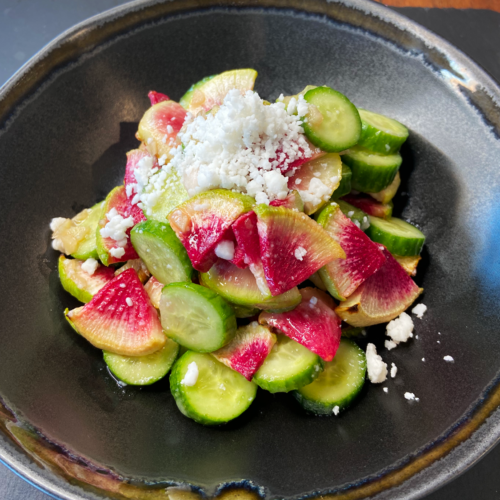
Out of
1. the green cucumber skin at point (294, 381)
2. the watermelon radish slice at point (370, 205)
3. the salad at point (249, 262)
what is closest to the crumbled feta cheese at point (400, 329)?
the salad at point (249, 262)

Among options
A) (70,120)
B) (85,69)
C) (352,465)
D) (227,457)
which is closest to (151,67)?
(85,69)

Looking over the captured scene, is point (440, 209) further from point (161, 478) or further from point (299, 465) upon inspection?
point (161, 478)

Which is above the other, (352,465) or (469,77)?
(469,77)

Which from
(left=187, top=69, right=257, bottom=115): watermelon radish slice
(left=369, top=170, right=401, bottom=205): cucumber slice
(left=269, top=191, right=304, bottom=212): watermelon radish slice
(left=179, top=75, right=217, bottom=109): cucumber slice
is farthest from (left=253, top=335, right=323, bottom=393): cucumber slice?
(left=179, top=75, right=217, bottom=109): cucumber slice

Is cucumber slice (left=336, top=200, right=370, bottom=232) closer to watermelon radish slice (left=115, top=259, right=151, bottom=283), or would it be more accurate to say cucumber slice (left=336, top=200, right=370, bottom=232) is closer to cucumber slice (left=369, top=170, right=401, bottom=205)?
cucumber slice (left=369, top=170, right=401, bottom=205)

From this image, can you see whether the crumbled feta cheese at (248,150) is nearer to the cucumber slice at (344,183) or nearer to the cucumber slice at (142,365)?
the cucumber slice at (344,183)

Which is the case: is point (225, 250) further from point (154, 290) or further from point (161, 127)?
point (161, 127)

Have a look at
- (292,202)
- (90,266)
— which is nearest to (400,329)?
→ (292,202)
